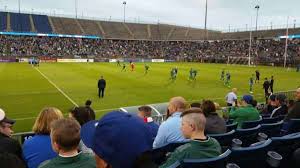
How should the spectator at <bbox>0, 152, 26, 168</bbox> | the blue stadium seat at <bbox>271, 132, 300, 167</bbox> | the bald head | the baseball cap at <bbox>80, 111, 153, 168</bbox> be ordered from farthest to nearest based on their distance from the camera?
the bald head → the blue stadium seat at <bbox>271, 132, 300, 167</bbox> → the spectator at <bbox>0, 152, 26, 168</bbox> → the baseball cap at <bbox>80, 111, 153, 168</bbox>

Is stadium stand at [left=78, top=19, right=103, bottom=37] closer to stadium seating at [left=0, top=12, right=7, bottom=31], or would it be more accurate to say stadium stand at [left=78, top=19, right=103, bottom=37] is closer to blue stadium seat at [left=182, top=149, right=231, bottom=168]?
stadium seating at [left=0, top=12, right=7, bottom=31]

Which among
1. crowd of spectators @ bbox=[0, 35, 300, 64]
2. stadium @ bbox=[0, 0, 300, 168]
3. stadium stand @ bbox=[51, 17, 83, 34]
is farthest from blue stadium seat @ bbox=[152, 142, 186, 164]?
stadium stand @ bbox=[51, 17, 83, 34]

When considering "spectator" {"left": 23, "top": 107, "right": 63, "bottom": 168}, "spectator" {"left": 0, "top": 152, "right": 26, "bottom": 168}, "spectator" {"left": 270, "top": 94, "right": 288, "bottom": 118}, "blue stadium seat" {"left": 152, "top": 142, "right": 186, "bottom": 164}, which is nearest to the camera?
"spectator" {"left": 0, "top": 152, "right": 26, "bottom": 168}

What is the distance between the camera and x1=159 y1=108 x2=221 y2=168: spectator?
13.6 feet

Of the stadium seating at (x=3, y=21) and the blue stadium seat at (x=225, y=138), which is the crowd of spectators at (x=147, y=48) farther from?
the blue stadium seat at (x=225, y=138)

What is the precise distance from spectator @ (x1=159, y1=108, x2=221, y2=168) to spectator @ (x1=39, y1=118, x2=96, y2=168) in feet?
4.11

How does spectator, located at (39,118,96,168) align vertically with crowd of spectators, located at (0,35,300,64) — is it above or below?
below

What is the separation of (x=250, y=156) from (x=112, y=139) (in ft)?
9.13

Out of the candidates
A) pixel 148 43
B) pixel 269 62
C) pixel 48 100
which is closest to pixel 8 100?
pixel 48 100

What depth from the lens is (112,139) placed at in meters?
2.23

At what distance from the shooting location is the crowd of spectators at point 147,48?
84.8 m

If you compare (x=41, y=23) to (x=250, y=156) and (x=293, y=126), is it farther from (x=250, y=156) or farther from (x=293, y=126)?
(x=250, y=156)

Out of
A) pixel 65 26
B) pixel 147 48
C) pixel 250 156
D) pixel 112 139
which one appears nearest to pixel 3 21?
pixel 65 26

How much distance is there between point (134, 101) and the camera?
80.8ft
